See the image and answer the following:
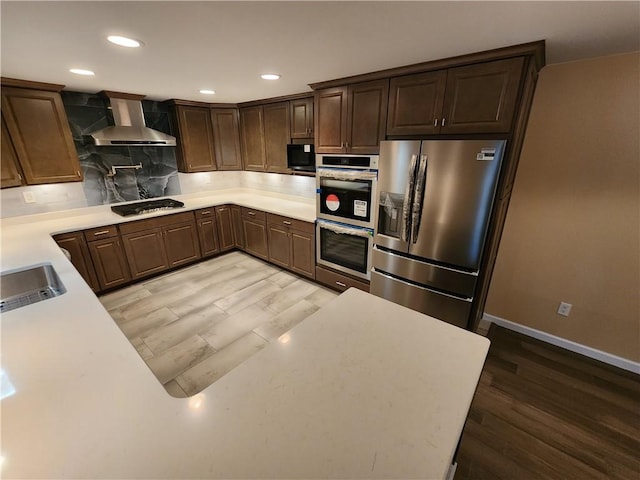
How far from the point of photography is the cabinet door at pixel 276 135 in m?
3.45

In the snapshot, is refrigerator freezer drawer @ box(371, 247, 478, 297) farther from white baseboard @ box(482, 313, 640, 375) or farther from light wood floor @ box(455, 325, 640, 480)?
white baseboard @ box(482, 313, 640, 375)

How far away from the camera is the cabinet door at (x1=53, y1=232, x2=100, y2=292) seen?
2809 millimetres

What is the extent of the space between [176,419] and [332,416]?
0.46 metres

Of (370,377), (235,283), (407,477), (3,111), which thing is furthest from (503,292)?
(3,111)

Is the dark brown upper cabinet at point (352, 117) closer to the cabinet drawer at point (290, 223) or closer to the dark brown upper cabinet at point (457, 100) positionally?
the dark brown upper cabinet at point (457, 100)

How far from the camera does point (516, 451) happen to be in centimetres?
162

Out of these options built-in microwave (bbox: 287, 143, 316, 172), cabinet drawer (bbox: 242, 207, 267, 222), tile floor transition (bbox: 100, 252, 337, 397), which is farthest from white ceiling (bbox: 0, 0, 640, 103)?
tile floor transition (bbox: 100, 252, 337, 397)

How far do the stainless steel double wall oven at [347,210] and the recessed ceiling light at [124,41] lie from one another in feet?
5.55

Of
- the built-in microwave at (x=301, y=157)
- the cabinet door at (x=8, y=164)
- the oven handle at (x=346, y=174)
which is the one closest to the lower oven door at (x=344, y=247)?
the oven handle at (x=346, y=174)

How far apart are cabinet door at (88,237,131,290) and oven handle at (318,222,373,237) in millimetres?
2430

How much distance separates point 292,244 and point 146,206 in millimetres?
2026

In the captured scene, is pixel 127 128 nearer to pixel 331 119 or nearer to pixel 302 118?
pixel 302 118

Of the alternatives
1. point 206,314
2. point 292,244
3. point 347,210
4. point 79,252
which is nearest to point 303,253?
point 292,244

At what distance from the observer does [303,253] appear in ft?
11.3
